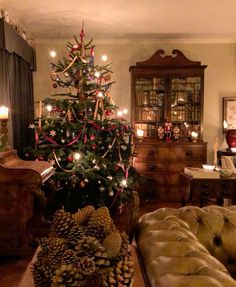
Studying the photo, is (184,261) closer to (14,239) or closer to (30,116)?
(14,239)

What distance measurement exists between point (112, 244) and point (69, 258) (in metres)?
0.12

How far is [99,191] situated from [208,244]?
92.4 inches

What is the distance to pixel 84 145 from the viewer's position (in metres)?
3.51

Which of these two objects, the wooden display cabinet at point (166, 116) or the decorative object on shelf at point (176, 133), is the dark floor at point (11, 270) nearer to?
the wooden display cabinet at point (166, 116)

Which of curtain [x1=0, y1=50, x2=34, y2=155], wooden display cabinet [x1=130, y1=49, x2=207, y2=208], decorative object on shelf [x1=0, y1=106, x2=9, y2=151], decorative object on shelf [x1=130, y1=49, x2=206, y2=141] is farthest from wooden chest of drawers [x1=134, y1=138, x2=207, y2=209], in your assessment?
decorative object on shelf [x1=0, y1=106, x2=9, y2=151]

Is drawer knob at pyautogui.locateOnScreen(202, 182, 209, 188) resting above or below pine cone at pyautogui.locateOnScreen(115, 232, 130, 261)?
below

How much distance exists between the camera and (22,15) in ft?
12.5

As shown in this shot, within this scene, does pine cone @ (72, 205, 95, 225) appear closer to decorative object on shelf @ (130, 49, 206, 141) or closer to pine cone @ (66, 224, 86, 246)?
pine cone @ (66, 224, 86, 246)

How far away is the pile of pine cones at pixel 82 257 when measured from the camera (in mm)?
719

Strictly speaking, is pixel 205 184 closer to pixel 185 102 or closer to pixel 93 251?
pixel 185 102

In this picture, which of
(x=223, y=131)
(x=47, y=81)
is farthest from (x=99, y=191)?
(x=223, y=131)

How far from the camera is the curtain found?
11.5 feet

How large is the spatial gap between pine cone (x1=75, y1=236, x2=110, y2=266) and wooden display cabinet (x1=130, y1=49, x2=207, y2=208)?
150 inches

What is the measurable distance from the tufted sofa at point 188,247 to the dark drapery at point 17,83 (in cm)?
269
